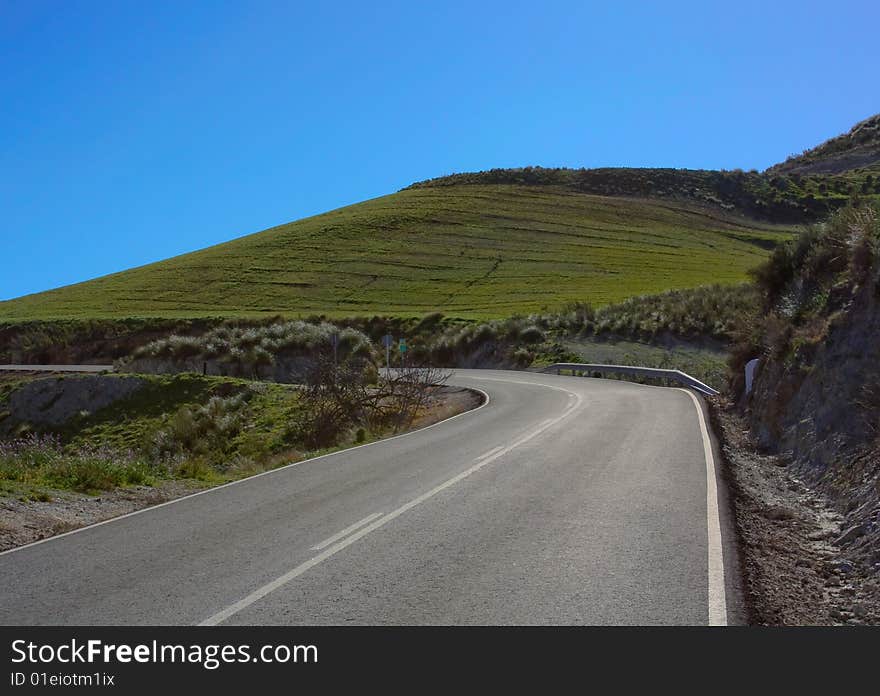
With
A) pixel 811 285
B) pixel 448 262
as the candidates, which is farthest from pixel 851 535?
pixel 448 262

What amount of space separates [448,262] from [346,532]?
69.2 m

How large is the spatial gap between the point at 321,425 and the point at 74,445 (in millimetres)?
9621

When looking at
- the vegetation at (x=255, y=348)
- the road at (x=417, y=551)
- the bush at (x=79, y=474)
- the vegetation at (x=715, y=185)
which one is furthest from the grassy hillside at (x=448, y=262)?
the road at (x=417, y=551)

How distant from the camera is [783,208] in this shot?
108438mm

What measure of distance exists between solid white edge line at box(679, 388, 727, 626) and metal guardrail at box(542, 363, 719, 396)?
15.7 metres

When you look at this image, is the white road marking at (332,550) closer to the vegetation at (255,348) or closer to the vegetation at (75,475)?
the vegetation at (75,475)

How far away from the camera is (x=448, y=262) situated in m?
77.2

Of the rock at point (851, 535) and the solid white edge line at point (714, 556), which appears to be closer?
the solid white edge line at point (714, 556)

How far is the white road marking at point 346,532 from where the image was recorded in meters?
8.09

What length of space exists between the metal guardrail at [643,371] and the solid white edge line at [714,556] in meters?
15.7

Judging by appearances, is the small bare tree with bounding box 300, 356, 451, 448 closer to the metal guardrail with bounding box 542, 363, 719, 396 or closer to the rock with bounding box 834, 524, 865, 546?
the metal guardrail with bounding box 542, 363, 719, 396

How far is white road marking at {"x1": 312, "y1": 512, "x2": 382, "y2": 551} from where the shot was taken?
8092 millimetres
